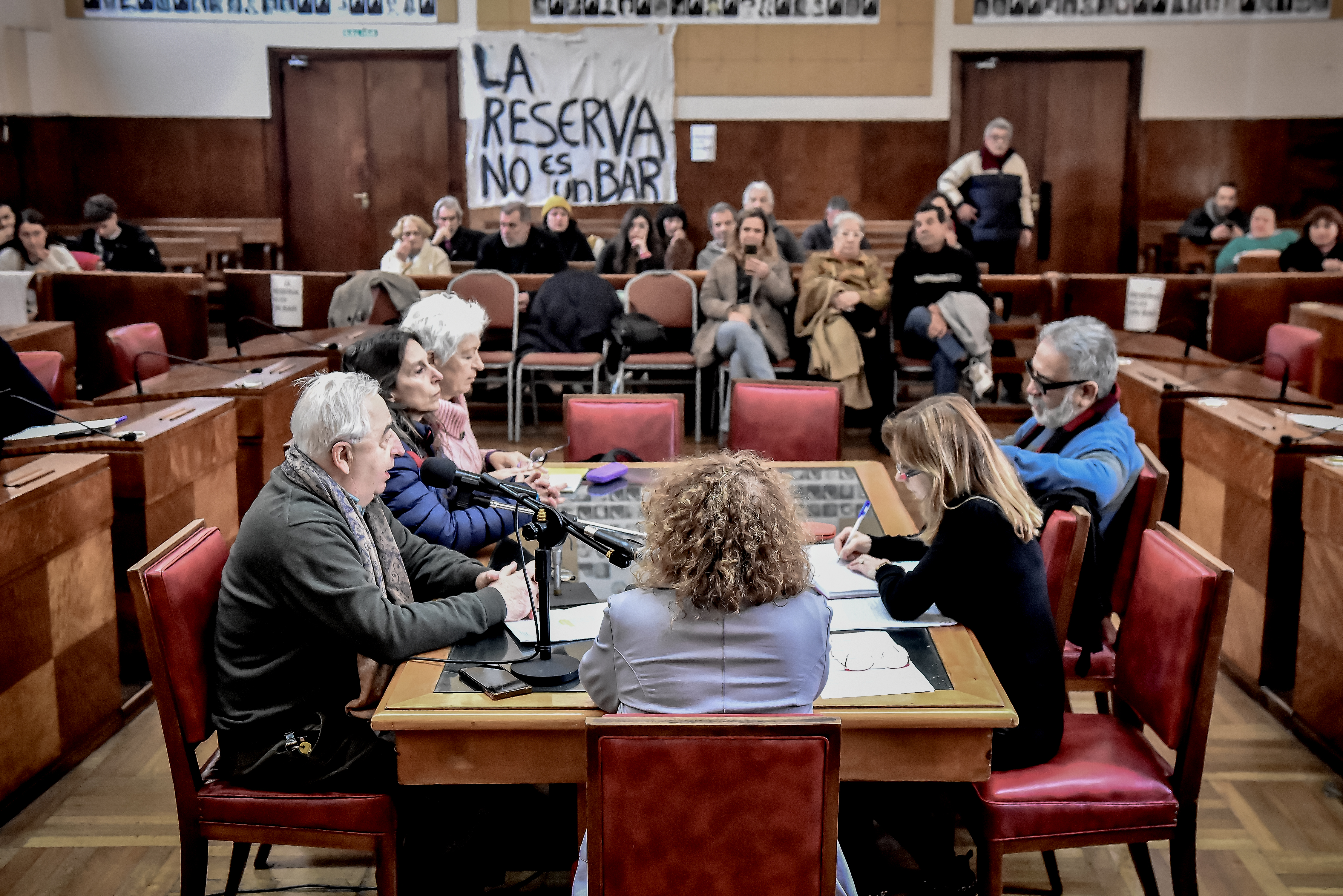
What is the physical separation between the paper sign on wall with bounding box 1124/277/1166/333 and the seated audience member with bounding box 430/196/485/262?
3868mm

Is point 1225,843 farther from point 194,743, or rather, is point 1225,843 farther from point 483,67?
point 483,67

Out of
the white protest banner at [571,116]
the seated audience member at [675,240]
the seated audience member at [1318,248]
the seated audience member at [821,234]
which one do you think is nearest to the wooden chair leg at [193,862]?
the seated audience member at [675,240]

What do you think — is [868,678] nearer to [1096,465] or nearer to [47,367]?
[1096,465]

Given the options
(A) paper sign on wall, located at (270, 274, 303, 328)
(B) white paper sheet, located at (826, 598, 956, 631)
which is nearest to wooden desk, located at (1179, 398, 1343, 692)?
(B) white paper sheet, located at (826, 598, 956, 631)

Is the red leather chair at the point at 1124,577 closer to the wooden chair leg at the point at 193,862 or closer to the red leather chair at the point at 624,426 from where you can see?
the red leather chair at the point at 624,426

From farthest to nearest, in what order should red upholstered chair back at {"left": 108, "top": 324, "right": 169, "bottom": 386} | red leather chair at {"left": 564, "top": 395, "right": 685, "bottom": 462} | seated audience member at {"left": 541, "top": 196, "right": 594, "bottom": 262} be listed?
seated audience member at {"left": 541, "top": 196, "right": 594, "bottom": 262} < red upholstered chair back at {"left": 108, "top": 324, "right": 169, "bottom": 386} < red leather chair at {"left": 564, "top": 395, "right": 685, "bottom": 462}

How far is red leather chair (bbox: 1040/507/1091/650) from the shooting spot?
2543 millimetres

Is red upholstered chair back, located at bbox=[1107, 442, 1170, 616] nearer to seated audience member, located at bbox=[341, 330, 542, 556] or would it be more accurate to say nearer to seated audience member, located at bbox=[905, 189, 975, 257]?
seated audience member, located at bbox=[341, 330, 542, 556]

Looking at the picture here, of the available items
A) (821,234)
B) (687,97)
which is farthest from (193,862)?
(687,97)

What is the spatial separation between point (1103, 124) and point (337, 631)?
29.7ft

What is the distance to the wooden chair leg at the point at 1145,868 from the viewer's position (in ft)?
7.60

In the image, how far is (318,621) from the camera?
211 centimetres

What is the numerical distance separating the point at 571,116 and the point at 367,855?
779cm

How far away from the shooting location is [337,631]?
210 cm
